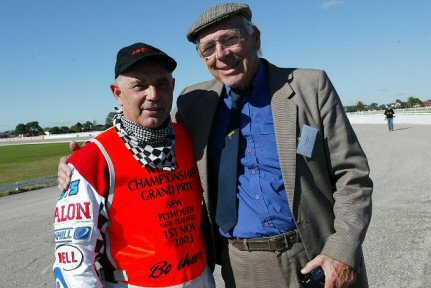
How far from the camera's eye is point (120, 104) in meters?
2.54

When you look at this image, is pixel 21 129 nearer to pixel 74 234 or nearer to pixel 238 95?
pixel 238 95

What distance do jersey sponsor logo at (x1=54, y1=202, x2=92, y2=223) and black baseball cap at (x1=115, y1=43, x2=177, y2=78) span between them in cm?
79

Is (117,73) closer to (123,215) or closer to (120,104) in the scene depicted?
(120,104)

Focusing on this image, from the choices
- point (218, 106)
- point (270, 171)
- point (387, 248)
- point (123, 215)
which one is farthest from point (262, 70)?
point (387, 248)

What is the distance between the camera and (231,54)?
2635mm

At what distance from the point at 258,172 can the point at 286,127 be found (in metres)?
0.32

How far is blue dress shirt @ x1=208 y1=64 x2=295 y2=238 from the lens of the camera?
2.49 metres

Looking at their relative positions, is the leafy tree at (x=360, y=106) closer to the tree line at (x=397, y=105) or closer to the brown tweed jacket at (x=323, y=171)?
the tree line at (x=397, y=105)

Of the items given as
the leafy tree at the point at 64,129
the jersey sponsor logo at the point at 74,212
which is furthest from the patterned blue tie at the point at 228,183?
the leafy tree at the point at 64,129

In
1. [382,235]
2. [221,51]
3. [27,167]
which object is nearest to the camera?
[221,51]

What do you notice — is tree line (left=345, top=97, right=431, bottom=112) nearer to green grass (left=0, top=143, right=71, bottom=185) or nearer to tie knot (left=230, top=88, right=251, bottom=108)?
green grass (left=0, top=143, right=71, bottom=185)

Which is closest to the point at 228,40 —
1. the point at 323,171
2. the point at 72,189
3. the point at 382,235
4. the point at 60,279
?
the point at 323,171

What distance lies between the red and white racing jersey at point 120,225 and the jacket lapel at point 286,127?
0.62m

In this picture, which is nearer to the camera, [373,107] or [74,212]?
[74,212]
